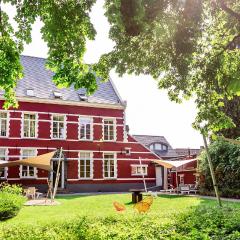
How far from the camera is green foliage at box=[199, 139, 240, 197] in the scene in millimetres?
22031

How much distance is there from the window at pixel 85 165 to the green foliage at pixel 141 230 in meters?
24.1

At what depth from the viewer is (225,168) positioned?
74.9 feet

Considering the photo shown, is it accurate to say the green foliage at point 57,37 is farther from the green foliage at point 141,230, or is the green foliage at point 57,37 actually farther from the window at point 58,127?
the window at point 58,127

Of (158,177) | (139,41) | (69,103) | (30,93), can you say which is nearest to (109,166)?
(158,177)

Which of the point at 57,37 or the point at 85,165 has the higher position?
the point at 57,37

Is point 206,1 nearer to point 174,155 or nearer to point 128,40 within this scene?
point 128,40

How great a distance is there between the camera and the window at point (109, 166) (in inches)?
1309

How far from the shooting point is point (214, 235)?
569cm

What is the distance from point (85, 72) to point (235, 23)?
471 cm

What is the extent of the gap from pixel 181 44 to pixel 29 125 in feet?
76.4

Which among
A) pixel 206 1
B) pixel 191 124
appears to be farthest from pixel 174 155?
pixel 206 1

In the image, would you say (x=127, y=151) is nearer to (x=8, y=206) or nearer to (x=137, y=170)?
(x=137, y=170)

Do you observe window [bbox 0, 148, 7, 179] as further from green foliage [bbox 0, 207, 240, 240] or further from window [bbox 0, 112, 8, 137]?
green foliage [bbox 0, 207, 240, 240]

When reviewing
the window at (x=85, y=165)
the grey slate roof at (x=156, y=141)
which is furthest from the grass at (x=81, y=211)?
the grey slate roof at (x=156, y=141)
